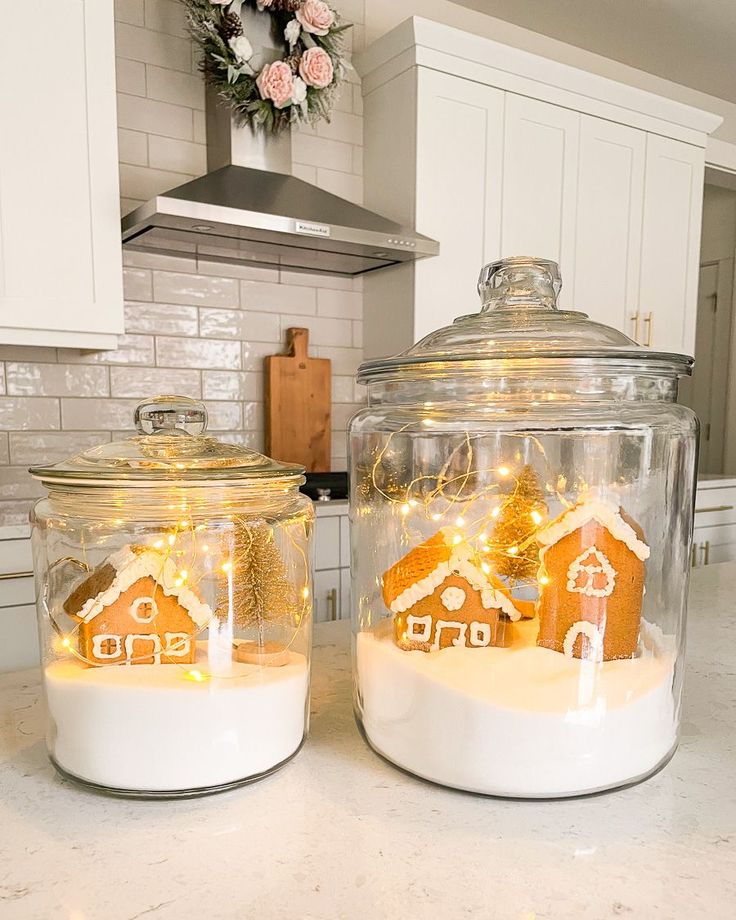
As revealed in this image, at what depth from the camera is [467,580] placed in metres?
0.56

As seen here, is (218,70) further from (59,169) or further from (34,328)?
(34,328)

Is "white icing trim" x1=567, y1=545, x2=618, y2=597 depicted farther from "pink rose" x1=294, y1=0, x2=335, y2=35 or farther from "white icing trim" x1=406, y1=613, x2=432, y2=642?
"pink rose" x1=294, y1=0, x2=335, y2=35

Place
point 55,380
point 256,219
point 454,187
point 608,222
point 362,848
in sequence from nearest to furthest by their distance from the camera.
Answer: point 362,848
point 256,219
point 55,380
point 454,187
point 608,222

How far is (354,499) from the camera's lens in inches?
26.0

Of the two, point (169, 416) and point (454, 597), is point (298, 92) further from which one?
point (454, 597)

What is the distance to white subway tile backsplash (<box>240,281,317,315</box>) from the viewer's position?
2459 millimetres

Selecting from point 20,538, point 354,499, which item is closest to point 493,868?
point 354,499

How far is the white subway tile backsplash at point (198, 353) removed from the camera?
2318 millimetres

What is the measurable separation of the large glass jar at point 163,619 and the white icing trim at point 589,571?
0.72 feet

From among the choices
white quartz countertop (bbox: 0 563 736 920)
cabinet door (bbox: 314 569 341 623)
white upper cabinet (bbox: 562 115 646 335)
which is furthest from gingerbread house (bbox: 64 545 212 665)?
white upper cabinet (bbox: 562 115 646 335)

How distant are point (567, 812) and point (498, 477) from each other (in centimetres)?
24

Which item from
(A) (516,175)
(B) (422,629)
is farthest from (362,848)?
(A) (516,175)

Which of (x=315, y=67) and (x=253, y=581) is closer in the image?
(x=253, y=581)

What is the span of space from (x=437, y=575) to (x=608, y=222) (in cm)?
255
